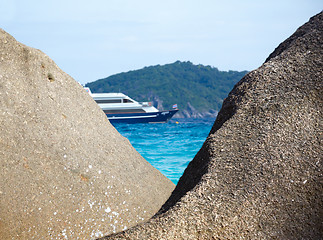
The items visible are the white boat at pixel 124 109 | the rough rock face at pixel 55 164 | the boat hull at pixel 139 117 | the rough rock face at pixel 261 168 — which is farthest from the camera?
the boat hull at pixel 139 117

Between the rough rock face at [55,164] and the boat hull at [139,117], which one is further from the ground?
the rough rock face at [55,164]

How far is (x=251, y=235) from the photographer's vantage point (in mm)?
2066

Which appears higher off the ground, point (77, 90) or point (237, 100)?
point (77, 90)

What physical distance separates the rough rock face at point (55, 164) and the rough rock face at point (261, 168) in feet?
5.53

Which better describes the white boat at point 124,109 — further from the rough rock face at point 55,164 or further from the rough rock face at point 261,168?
the rough rock face at point 261,168

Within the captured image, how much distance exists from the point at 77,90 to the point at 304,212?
3279 millimetres

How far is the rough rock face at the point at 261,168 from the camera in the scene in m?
2.05

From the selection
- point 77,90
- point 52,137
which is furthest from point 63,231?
point 77,90

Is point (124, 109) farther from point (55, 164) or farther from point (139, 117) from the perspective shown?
point (55, 164)

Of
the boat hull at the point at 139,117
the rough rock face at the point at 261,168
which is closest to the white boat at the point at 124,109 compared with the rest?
the boat hull at the point at 139,117

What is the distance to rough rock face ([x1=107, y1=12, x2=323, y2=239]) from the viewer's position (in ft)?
6.72

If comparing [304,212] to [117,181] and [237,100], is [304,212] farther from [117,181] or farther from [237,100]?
[117,181]

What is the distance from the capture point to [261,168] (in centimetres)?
230

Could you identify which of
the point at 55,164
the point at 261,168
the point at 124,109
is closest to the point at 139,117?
the point at 124,109
